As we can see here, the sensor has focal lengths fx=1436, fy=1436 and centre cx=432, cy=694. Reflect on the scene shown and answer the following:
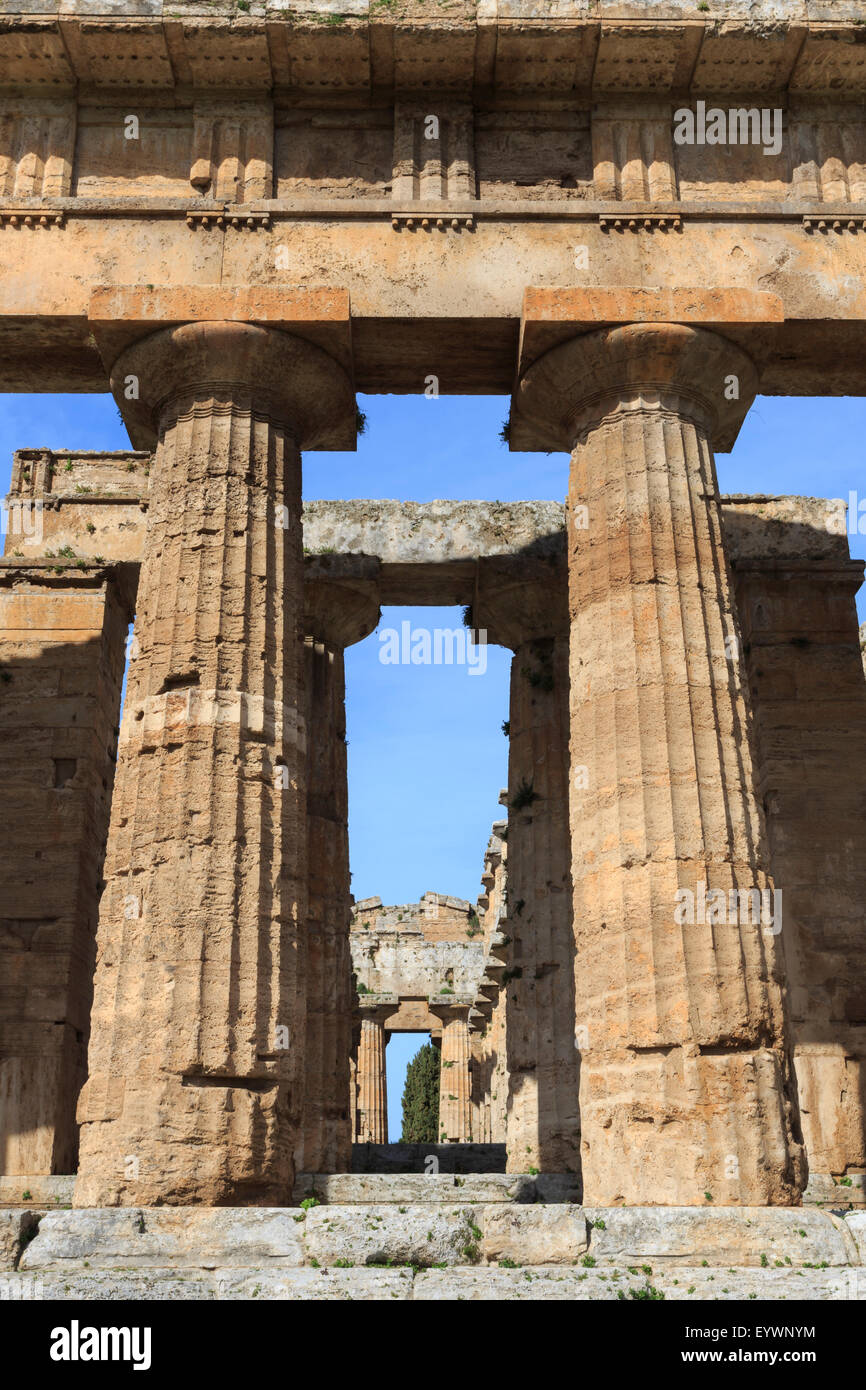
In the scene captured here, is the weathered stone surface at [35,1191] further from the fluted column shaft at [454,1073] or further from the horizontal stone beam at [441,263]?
the fluted column shaft at [454,1073]

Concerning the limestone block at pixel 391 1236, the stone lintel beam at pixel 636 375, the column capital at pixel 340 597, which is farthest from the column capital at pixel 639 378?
the limestone block at pixel 391 1236

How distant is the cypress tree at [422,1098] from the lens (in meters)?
44.3

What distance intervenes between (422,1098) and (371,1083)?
11.5 meters

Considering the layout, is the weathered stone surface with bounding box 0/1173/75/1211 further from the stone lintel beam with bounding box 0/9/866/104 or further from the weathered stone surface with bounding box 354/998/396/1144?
the weathered stone surface with bounding box 354/998/396/1144

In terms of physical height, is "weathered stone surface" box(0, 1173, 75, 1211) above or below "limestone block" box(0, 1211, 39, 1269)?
above

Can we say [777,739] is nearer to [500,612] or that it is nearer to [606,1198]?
[500,612]

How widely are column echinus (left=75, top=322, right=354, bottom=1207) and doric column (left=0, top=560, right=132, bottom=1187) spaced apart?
15.7ft

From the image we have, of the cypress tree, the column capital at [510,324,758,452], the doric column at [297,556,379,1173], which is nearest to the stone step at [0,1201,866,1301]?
the column capital at [510,324,758,452]

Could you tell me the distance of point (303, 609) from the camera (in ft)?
50.3

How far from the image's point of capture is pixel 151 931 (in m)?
11.6

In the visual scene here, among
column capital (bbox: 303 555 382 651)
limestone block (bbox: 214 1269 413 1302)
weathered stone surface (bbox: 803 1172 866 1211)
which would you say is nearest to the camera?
limestone block (bbox: 214 1269 413 1302)

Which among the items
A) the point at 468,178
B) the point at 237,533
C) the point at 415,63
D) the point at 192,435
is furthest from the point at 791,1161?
the point at 415,63

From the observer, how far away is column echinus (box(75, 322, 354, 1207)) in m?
11.1

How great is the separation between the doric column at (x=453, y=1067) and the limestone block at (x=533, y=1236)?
26.4 meters
